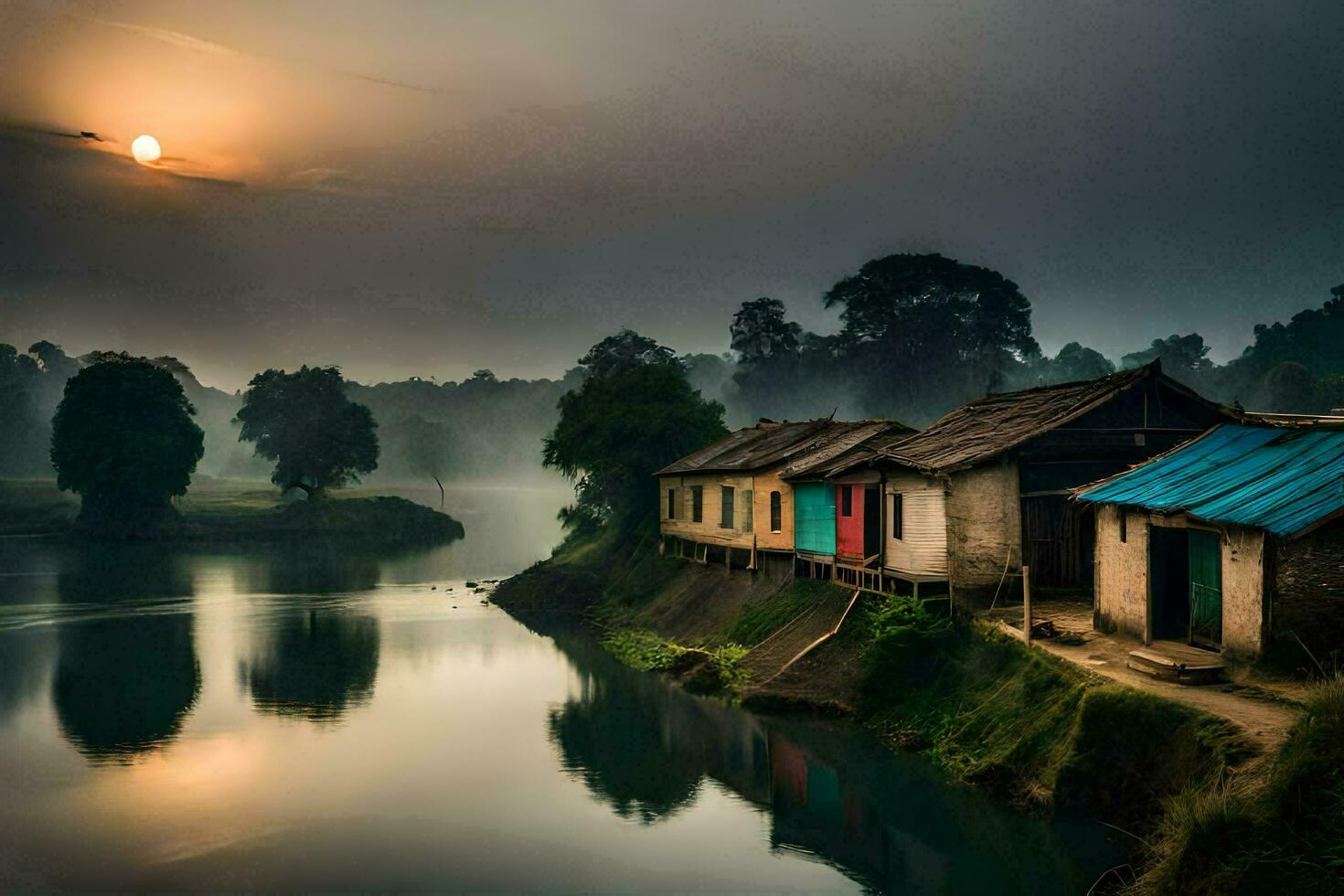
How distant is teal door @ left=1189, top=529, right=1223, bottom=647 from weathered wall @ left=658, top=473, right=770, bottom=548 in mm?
19176

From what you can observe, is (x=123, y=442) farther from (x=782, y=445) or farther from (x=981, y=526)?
(x=981, y=526)

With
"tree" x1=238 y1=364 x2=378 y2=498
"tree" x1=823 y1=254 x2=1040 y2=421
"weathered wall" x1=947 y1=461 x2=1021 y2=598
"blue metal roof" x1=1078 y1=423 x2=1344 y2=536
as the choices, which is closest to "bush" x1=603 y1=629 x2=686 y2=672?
"weathered wall" x1=947 y1=461 x2=1021 y2=598

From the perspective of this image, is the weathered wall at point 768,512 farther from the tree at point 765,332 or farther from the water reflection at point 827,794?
the tree at point 765,332

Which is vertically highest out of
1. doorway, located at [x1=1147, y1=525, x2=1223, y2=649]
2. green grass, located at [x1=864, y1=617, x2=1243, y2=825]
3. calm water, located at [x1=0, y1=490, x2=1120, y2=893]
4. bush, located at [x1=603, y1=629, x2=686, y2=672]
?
doorway, located at [x1=1147, y1=525, x2=1223, y2=649]

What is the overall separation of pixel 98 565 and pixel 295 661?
138ft

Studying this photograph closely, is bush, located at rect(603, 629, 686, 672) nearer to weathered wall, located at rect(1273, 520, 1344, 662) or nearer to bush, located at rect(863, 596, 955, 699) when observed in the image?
bush, located at rect(863, 596, 955, 699)

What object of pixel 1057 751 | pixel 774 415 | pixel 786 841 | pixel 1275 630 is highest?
pixel 774 415

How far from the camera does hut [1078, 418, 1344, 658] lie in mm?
17781

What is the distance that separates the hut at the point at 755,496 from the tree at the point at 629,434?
3557mm

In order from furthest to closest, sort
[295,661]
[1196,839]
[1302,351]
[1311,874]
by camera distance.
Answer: [1302,351] < [295,661] < [1196,839] < [1311,874]

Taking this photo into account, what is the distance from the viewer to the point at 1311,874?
41.5 feet

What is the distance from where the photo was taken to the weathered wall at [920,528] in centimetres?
2784

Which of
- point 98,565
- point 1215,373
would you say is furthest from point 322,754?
point 1215,373

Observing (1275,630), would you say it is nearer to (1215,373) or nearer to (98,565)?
(98,565)
